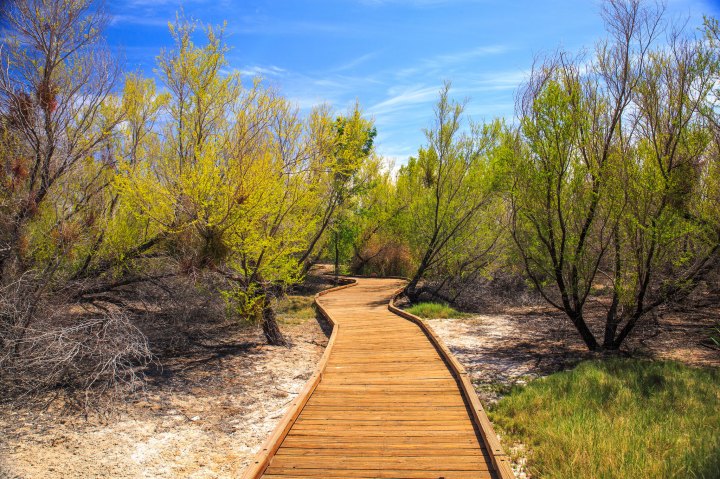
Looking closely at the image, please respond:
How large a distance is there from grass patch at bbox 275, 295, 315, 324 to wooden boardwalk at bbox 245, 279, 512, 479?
16.3 ft

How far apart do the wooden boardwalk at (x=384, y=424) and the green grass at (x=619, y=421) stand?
0.55m

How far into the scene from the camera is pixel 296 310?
51.6 feet

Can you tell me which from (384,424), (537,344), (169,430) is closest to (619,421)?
(384,424)

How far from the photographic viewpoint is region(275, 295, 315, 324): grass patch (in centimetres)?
1395

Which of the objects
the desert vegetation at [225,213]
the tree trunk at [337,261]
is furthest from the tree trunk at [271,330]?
the tree trunk at [337,261]

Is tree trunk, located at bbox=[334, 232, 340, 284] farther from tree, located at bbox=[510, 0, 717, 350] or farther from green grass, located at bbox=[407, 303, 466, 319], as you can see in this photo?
tree, located at bbox=[510, 0, 717, 350]

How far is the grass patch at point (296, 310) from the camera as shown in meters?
13.9

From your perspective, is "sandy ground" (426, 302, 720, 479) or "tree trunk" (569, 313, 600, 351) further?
"tree trunk" (569, 313, 600, 351)

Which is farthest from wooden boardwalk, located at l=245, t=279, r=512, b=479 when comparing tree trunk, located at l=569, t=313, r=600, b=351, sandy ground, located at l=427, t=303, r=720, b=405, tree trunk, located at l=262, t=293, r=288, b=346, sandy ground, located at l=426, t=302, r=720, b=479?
tree trunk, located at l=569, t=313, r=600, b=351

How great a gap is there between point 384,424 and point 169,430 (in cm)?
272

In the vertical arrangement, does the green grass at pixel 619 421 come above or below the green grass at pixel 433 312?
above

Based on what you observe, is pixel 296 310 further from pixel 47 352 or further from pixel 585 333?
pixel 47 352

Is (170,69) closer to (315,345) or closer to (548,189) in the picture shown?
(315,345)

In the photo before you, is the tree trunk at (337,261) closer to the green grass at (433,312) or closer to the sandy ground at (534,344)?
the green grass at (433,312)
